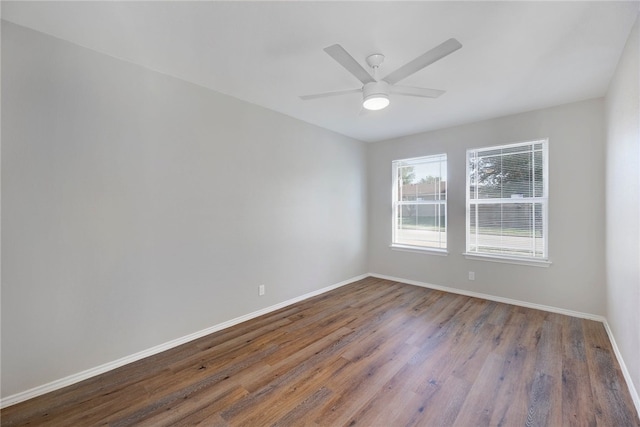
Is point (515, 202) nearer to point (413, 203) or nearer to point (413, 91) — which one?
point (413, 203)

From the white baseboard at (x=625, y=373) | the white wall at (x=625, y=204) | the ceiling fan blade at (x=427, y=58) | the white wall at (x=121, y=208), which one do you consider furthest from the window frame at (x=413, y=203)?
the ceiling fan blade at (x=427, y=58)

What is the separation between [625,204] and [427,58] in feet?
6.36

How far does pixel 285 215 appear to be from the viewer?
11.3 ft

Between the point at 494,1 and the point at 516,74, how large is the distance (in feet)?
3.73

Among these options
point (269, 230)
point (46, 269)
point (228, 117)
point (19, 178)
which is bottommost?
point (46, 269)

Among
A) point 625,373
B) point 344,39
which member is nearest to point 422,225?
point 625,373

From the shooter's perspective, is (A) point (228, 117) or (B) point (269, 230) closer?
(A) point (228, 117)

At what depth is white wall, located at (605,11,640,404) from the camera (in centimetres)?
176

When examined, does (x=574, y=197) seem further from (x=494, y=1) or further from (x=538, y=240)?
(x=494, y=1)

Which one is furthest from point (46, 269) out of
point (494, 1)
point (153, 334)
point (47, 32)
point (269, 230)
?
point (494, 1)

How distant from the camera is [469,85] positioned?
2641 millimetres

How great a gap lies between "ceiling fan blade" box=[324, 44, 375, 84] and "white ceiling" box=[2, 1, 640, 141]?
0.79 ft

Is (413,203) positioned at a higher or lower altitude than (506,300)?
higher

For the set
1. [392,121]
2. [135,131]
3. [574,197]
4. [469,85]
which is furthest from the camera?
[392,121]
